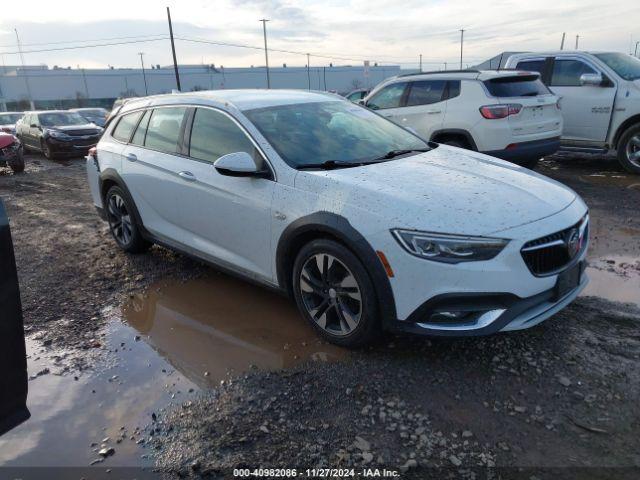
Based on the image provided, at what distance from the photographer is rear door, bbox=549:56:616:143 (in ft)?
28.4

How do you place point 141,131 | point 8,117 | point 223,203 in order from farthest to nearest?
point 8,117 → point 141,131 → point 223,203

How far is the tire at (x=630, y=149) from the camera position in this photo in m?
8.44

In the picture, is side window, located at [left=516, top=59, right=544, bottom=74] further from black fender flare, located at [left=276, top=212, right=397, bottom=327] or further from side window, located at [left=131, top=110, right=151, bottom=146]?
black fender flare, located at [left=276, top=212, right=397, bottom=327]

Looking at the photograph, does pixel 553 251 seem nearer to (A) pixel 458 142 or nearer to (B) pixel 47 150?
(A) pixel 458 142

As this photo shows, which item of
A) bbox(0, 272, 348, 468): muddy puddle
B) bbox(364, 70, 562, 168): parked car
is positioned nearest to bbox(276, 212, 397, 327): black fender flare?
bbox(0, 272, 348, 468): muddy puddle

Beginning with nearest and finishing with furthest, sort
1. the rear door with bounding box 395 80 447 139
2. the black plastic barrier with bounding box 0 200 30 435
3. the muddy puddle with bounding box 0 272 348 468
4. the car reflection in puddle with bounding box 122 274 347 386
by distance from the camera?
the black plastic barrier with bounding box 0 200 30 435
the muddy puddle with bounding box 0 272 348 468
the car reflection in puddle with bounding box 122 274 347 386
the rear door with bounding box 395 80 447 139

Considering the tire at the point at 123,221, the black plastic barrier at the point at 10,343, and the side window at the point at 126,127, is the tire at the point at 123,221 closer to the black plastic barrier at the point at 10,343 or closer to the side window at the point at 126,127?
the side window at the point at 126,127

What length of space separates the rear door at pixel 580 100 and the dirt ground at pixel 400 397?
4.93 meters

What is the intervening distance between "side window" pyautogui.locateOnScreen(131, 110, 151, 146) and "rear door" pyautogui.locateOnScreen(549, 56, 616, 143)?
7.16 metres

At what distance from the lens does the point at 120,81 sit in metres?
82.0

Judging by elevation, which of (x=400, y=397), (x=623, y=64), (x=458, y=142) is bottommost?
(x=400, y=397)

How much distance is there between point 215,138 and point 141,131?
1.30 metres

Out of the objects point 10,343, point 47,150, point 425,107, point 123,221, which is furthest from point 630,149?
point 47,150

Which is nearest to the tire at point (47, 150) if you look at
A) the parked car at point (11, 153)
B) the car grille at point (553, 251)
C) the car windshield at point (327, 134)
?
the parked car at point (11, 153)
